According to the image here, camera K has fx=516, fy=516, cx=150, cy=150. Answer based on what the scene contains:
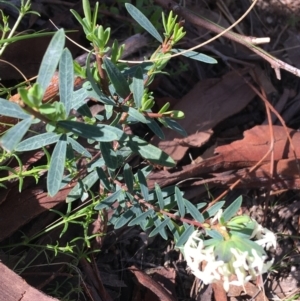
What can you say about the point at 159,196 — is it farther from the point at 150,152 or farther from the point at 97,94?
the point at 97,94

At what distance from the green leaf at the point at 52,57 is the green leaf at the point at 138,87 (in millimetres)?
287

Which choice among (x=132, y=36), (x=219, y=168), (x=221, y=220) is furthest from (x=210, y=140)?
(x=221, y=220)

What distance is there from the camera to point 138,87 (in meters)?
1.33

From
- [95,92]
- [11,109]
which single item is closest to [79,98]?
[95,92]

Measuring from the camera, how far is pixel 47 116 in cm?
111

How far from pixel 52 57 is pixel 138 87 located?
303 mm

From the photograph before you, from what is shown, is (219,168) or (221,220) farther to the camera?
(219,168)

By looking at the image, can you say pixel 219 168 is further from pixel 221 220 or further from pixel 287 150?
pixel 221 220

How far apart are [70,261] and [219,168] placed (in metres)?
0.69

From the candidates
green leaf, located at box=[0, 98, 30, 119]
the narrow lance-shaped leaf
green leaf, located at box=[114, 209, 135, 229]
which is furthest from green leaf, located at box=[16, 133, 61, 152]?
green leaf, located at box=[114, 209, 135, 229]

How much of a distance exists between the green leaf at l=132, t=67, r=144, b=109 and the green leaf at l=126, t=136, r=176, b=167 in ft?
0.47

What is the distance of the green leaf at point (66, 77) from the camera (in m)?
1.16

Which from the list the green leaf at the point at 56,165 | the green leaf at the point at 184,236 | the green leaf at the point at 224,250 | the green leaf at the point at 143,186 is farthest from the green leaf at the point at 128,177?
the green leaf at the point at 224,250

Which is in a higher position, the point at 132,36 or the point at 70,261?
the point at 132,36
